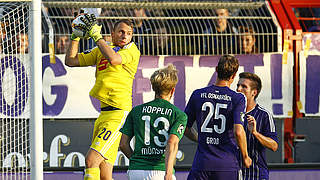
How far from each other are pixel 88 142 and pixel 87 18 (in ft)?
10.4

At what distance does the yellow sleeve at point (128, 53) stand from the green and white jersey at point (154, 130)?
127 centimetres

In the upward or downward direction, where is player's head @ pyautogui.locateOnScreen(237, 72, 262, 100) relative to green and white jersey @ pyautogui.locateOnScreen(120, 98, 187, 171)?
upward

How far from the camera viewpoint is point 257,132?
5.82 metres

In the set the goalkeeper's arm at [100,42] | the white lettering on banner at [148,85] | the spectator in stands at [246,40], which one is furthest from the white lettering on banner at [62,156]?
the goalkeeper's arm at [100,42]

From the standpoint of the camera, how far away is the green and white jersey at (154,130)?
516 cm

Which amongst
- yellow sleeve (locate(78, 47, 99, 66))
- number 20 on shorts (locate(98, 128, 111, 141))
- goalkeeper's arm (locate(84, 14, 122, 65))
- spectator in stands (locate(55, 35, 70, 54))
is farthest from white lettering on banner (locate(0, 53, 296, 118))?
goalkeeper's arm (locate(84, 14, 122, 65))

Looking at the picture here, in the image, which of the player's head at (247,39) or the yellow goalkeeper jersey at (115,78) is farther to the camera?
the player's head at (247,39)

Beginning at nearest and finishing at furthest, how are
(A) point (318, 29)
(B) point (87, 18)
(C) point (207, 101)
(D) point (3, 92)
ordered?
(C) point (207, 101)
(B) point (87, 18)
(D) point (3, 92)
(A) point (318, 29)

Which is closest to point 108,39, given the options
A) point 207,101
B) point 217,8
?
point 217,8

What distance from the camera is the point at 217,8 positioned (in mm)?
9602

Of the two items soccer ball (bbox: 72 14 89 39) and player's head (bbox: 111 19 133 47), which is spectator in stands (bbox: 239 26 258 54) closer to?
player's head (bbox: 111 19 133 47)

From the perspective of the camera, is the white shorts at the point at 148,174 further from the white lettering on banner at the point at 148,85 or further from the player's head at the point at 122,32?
the white lettering on banner at the point at 148,85

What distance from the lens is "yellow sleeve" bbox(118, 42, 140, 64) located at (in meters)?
6.39

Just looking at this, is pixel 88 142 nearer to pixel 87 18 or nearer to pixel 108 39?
pixel 108 39
